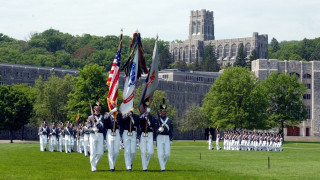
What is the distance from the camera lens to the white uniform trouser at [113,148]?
30.2m

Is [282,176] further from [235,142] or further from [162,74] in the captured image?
[162,74]

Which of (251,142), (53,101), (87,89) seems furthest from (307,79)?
(251,142)

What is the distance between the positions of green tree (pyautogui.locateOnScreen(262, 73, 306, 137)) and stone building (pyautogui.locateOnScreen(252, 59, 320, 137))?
2421cm

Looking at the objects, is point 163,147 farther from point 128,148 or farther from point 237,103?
point 237,103

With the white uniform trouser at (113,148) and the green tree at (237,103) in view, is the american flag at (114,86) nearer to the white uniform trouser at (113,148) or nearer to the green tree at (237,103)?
the white uniform trouser at (113,148)

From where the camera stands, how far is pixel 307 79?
6102 inches

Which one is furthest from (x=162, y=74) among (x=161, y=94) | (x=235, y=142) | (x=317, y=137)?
(x=235, y=142)

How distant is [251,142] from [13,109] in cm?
4125

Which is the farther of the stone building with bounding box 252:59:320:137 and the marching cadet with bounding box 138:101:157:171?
the stone building with bounding box 252:59:320:137

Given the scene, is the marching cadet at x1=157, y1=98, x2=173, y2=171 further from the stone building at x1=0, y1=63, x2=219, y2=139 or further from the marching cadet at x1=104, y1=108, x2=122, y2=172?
the stone building at x1=0, y1=63, x2=219, y2=139

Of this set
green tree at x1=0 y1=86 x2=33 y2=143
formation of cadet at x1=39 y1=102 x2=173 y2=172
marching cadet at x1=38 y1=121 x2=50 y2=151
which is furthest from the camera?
green tree at x1=0 y1=86 x2=33 y2=143

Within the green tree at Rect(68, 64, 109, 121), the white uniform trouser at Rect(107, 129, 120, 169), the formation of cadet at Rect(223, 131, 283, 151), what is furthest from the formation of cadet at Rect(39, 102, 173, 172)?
the green tree at Rect(68, 64, 109, 121)

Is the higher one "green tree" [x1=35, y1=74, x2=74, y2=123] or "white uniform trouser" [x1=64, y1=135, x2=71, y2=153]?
"green tree" [x1=35, y1=74, x2=74, y2=123]

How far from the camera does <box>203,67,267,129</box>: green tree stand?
102250 millimetres
